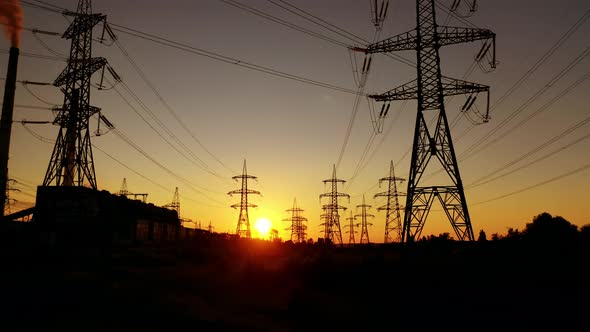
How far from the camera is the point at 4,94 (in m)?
44.5

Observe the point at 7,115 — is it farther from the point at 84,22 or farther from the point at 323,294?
the point at 323,294

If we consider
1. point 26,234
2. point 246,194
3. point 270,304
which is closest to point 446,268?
point 270,304

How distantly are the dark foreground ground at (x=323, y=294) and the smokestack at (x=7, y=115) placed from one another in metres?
24.3

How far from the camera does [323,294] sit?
1872 centimetres

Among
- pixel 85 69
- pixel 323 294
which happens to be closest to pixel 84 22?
pixel 85 69

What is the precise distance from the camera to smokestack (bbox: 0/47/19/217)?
43.2 meters

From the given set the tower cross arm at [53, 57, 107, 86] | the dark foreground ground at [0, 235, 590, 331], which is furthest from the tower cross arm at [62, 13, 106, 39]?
the dark foreground ground at [0, 235, 590, 331]

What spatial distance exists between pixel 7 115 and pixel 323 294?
142ft

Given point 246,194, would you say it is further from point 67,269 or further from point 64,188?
point 67,269

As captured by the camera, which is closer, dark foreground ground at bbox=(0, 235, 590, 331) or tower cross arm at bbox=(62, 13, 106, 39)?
dark foreground ground at bbox=(0, 235, 590, 331)

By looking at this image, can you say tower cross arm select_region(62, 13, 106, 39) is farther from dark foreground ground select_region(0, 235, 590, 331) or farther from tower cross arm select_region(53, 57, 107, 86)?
dark foreground ground select_region(0, 235, 590, 331)

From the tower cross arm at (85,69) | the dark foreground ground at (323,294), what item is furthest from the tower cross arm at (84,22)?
the dark foreground ground at (323,294)

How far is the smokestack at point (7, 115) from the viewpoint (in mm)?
43250

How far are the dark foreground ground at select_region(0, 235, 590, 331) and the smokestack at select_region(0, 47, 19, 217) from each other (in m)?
24.3
